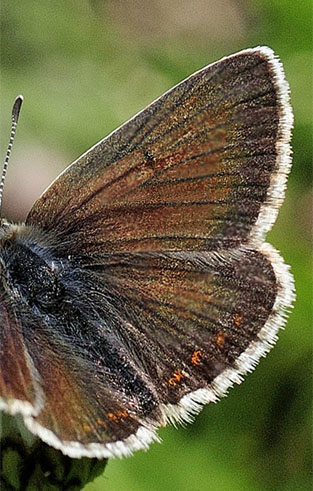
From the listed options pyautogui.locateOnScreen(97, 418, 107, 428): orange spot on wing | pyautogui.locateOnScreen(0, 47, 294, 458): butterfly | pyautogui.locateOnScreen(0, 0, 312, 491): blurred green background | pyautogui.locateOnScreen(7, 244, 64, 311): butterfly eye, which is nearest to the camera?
pyautogui.locateOnScreen(97, 418, 107, 428): orange spot on wing

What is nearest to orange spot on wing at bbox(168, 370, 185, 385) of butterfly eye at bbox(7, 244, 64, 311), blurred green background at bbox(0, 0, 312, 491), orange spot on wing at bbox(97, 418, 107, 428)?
orange spot on wing at bbox(97, 418, 107, 428)

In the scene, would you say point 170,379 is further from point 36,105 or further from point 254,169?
point 36,105

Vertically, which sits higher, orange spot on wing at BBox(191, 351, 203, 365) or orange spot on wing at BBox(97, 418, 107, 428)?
orange spot on wing at BBox(191, 351, 203, 365)

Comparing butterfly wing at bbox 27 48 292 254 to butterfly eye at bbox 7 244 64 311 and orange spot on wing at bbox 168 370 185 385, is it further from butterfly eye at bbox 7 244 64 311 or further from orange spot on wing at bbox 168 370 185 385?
orange spot on wing at bbox 168 370 185 385

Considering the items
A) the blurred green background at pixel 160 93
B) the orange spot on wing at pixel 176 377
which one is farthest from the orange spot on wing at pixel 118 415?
the blurred green background at pixel 160 93

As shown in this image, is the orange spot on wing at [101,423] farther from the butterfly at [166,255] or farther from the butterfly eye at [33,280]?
the butterfly eye at [33,280]

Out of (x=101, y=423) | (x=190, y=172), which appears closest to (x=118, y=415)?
(x=101, y=423)

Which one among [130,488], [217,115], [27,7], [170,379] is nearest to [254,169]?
[217,115]

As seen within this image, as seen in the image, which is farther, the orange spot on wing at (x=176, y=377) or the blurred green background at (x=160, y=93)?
the blurred green background at (x=160, y=93)
